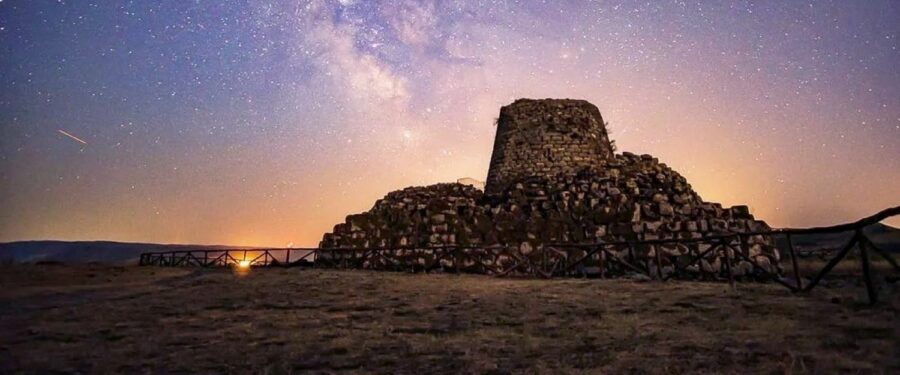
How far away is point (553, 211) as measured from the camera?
49.1 ft

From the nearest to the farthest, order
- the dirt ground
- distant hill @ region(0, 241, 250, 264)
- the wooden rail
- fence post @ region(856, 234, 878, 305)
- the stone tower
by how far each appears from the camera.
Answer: the dirt ground < fence post @ region(856, 234, 878, 305) < the wooden rail < the stone tower < distant hill @ region(0, 241, 250, 264)

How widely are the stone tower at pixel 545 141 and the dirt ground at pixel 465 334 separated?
11504mm

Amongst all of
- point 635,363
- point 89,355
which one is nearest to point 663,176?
point 635,363

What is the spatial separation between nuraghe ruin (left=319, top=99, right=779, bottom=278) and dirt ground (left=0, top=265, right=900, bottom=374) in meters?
5.39

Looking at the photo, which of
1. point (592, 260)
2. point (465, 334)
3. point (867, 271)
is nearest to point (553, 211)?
point (592, 260)

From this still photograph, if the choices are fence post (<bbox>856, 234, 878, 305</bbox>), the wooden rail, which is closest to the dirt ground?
fence post (<bbox>856, 234, 878, 305</bbox>)

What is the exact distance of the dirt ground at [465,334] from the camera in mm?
3182

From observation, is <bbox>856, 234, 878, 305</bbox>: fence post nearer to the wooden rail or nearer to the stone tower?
the wooden rail

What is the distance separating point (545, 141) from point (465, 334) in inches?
604

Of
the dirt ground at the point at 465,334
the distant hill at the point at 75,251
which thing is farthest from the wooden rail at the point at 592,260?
the distant hill at the point at 75,251

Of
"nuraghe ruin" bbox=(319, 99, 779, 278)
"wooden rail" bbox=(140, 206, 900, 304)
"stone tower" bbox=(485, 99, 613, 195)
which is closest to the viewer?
"wooden rail" bbox=(140, 206, 900, 304)

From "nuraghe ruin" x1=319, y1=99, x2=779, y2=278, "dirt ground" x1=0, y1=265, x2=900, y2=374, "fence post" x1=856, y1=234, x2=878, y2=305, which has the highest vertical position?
"nuraghe ruin" x1=319, y1=99, x2=779, y2=278

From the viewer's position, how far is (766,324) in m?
4.31

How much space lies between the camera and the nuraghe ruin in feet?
→ 43.2
